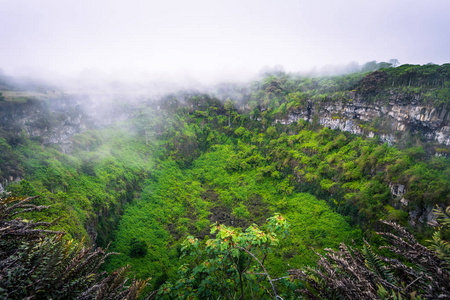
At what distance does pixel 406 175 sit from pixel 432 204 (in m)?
4.78

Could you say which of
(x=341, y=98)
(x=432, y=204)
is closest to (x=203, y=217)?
(x=432, y=204)

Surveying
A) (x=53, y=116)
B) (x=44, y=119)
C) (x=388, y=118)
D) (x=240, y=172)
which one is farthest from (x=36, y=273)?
(x=388, y=118)

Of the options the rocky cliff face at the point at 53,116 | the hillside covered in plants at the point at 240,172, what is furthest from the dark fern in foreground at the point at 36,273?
the rocky cliff face at the point at 53,116

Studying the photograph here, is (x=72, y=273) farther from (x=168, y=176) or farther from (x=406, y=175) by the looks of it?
(x=168, y=176)

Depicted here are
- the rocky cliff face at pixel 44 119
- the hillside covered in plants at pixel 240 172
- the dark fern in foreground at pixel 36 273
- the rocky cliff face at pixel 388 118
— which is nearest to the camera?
the dark fern in foreground at pixel 36 273

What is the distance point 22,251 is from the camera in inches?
87.0

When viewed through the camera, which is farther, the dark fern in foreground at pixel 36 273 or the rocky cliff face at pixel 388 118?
the rocky cliff face at pixel 388 118

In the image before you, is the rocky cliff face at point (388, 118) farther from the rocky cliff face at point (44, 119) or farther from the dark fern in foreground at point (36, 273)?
the rocky cliff face at point (44, 119)

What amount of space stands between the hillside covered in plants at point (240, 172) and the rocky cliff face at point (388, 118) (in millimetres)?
183

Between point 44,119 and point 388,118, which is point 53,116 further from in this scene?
point 388,118

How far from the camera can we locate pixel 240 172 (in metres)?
43.2

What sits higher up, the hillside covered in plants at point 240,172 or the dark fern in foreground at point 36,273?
the dark fern in foreground at point 36,273

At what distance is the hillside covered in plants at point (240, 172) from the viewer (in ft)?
63.8

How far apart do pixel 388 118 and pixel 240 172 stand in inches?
1187
